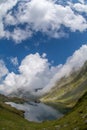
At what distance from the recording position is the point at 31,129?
57219mm

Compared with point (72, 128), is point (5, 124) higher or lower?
higher

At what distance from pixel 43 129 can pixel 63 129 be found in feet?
23.7

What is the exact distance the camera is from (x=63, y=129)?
4891 cm

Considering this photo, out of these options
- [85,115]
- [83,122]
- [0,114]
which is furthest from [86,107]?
[0,114]

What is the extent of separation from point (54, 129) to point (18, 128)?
7.76 metres

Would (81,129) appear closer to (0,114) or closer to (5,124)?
(5,124)

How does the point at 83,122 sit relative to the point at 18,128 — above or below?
below

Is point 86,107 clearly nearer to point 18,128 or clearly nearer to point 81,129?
point 18,128

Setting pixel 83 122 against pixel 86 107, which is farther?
pixel 86 107

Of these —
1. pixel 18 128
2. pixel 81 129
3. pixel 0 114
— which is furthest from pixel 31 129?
pixel 0 114

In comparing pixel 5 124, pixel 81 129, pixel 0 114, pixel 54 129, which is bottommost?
pixel 81 129

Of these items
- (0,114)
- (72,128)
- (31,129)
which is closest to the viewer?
(72,128)

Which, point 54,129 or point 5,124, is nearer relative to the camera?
point 54,129

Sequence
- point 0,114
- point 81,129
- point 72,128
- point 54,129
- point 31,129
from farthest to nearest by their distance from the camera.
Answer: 1. point 0,114
2. point 31,129
3. point 54,129
4. point 72,128
5. point 81,129
